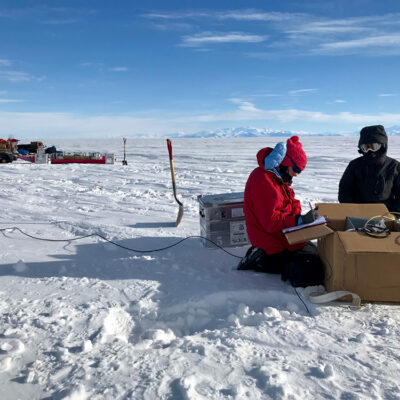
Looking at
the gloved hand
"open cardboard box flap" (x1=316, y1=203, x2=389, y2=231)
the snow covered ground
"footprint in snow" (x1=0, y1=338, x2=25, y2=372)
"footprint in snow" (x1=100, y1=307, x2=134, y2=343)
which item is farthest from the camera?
"open cardboard box flap" (x1=316, y1=203, x2=389, y2=231)

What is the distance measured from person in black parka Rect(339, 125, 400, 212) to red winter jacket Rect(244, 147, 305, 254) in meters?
1.08

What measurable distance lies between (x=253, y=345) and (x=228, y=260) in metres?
1.75

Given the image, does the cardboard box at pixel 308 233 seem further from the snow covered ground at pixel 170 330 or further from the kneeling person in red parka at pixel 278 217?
the snow covered ground at pixel 170 330

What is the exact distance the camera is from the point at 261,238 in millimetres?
3633

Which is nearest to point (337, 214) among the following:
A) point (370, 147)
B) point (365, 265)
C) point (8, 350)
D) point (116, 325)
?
point (365, 265)

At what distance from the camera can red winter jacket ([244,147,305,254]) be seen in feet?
11.3

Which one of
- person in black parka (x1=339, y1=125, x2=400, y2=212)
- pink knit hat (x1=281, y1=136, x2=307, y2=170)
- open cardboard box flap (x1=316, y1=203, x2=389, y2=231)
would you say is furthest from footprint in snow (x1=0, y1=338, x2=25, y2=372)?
person in black parka (x1=339, y1=125, x2=400, y2=212)

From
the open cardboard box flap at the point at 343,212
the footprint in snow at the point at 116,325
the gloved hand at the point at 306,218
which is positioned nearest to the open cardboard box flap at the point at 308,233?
the gloved hand at the point at 306,218

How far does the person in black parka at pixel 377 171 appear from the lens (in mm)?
4113

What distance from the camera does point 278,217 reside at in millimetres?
3459

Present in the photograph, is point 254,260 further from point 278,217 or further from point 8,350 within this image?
point 8,350

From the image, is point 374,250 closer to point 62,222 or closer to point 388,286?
point 388,286

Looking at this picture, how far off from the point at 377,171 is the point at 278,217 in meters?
1.53

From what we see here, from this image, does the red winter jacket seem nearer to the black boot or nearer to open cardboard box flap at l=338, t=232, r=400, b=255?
the black boot
